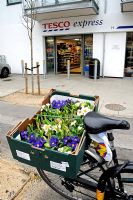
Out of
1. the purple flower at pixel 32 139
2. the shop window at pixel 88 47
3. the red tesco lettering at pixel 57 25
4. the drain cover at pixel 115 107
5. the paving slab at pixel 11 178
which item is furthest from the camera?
the shop window at pixel 88 47

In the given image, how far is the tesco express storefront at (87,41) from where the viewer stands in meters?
10.6

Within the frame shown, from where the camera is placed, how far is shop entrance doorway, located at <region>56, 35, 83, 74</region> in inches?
493

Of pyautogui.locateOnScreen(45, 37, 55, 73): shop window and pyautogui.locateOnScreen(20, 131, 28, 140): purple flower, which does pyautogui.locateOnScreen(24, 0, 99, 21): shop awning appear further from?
pyautogui.locateOnScreen(20, 131, 28, 140): purple flower

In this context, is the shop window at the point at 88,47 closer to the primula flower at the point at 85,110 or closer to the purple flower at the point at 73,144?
the primula flower at the point at 85,110

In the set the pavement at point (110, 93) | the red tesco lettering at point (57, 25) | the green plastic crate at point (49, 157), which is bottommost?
the pavement at point (110, 93)

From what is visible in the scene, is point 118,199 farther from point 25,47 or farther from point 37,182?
point 25,47

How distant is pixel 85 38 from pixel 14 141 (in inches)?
429

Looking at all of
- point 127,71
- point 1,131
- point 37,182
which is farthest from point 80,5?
point 37,182

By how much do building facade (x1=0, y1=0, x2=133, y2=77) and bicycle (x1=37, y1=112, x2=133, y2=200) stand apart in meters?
8.59

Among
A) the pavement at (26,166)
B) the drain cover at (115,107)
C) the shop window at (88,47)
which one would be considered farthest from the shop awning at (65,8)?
the drain cover at (115,107)

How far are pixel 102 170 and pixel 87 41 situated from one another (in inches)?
426

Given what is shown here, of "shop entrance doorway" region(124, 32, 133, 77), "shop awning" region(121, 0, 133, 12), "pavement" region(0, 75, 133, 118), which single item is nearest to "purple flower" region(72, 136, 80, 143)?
"pavement" region(0, 75, 133, 118)

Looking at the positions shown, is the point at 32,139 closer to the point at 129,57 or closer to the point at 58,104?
the point at 58,104

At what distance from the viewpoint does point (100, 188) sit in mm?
2002
